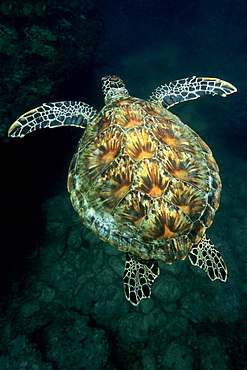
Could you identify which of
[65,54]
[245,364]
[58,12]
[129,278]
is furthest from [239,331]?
[58,12]

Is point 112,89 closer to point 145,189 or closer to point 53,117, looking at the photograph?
point 53,117

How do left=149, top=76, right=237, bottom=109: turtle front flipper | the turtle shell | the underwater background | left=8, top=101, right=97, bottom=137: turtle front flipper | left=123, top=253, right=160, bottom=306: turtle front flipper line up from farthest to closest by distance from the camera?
left=149, top=76, right=237, bottom=109: turtle front flipper → left=8, top=101, right=97, bottom=137: turtle front flipper → the underwater background → left=123, top=253, right=160, bottom=306: turtle front flipper → the turtle shell

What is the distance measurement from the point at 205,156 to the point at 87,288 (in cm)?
291

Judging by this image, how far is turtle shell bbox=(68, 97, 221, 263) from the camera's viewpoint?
179cm

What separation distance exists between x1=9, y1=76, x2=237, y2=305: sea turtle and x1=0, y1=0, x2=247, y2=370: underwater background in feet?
4.49

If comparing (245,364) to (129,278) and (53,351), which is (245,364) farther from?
(53,351)

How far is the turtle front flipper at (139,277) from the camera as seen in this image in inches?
88.0

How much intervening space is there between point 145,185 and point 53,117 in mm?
2355

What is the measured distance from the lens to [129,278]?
7.54 ft

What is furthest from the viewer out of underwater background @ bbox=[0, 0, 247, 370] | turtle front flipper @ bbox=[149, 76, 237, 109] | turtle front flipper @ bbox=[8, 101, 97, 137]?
turtle front flipper @ bbox=[149, 76, 237, 109]

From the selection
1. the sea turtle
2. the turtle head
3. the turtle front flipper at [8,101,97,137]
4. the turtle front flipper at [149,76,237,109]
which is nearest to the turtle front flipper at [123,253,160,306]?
the sea turtle

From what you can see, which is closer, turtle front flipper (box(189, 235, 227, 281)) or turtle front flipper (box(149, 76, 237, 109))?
turtle front flipper (box(189, 235, 227, 281))

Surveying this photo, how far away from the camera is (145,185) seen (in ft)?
5.90

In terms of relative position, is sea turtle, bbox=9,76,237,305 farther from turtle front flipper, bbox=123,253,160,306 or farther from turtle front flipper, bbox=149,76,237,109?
turtle front flipper, bbox=149,76,237,109
